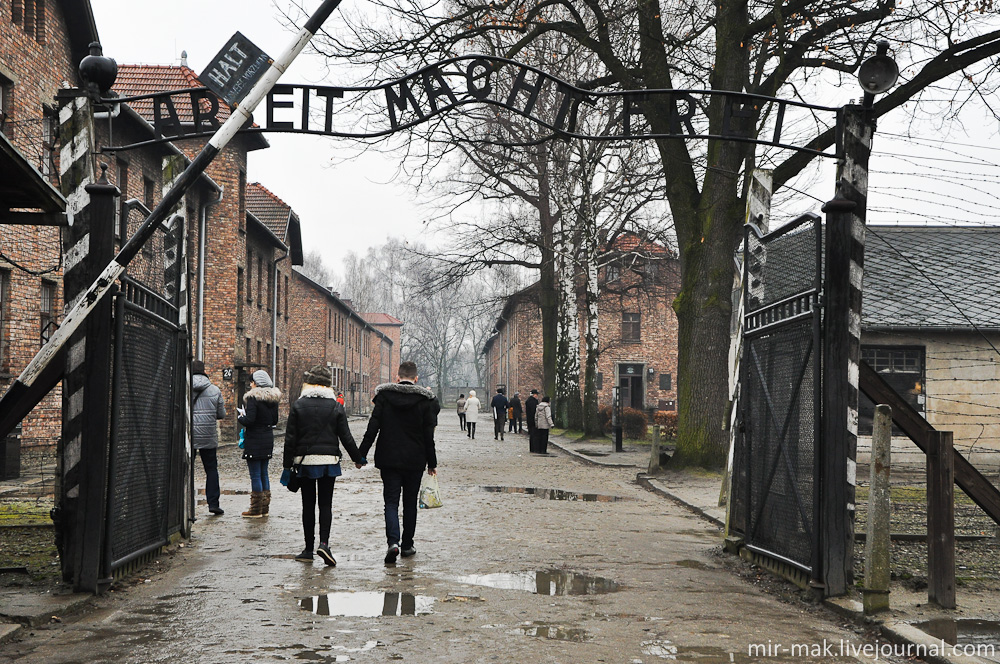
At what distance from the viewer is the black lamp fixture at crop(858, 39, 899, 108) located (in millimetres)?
8445

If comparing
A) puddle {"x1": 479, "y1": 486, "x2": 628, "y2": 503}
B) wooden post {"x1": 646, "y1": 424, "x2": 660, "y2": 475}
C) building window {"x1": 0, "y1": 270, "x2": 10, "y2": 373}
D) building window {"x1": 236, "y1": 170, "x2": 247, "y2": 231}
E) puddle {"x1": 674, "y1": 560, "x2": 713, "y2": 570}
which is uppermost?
building window {"x1": 236, "y1": 170, "x2": 247, "y2": 231}

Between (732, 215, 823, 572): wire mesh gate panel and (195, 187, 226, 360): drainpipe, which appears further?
(195, 187, 226, 360): drainpipe

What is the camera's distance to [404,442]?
9.72 m

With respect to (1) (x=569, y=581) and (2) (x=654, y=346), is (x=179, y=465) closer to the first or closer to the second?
(1) (x=569, y=581)

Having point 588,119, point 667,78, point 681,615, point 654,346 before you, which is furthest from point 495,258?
point 681,615

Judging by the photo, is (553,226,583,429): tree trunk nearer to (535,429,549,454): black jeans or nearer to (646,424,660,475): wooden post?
(535,429,549,454): black jeans

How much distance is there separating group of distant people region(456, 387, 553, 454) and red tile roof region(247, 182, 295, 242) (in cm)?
1142

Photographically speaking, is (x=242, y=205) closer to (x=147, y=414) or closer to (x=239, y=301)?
(x=239, y=301)

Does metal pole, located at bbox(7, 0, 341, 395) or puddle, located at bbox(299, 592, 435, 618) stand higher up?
metal pole, located at bbox(7, 0, 341, 395)

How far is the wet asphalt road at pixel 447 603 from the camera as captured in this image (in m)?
6.07

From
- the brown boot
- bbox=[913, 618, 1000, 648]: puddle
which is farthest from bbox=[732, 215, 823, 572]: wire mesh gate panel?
the brown boot

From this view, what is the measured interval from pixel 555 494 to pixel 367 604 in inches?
374

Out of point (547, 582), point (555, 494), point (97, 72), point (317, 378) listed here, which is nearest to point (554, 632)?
point (547, 582)

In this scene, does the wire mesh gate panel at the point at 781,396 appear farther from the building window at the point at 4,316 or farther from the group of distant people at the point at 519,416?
the group of distant people at the point at 519,416
